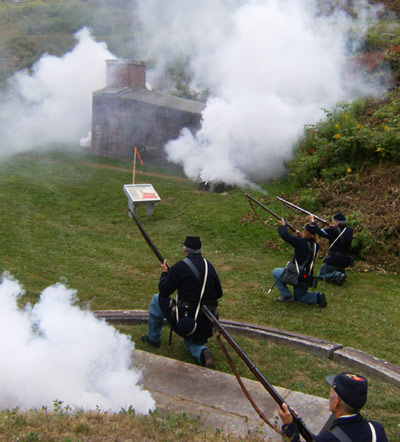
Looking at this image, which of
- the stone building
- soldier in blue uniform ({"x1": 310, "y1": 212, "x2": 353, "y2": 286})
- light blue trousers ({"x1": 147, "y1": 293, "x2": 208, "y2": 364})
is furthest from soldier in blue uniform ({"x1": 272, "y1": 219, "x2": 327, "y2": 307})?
the stone building

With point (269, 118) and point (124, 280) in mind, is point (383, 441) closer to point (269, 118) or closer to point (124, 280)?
point (124, 280)

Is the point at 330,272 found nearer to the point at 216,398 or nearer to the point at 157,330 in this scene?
the point at 157,330

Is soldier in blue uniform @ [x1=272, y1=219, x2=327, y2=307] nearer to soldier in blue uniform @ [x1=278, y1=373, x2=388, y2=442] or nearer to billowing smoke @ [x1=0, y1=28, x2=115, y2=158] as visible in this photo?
soldier in blue uniform @ [x1=278, y1=373, x2=388, y2=442]

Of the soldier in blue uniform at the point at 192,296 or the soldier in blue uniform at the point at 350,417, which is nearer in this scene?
the soldier in blue uniform at the point at 350,417

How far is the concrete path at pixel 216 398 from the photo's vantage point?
14.3 ft

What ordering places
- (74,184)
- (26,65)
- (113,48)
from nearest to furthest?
(74,184) → (26,65) → (113,48)

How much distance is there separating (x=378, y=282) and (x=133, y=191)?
637 cm

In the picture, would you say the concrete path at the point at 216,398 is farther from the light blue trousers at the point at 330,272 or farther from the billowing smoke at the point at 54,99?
the billowing smoke at the point at 54,99

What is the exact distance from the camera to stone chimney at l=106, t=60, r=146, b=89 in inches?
758

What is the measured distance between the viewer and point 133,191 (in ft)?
40.0

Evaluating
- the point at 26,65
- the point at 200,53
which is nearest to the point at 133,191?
the point at 200,53

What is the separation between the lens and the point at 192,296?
17.1ft

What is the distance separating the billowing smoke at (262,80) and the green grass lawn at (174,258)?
1.16 metres

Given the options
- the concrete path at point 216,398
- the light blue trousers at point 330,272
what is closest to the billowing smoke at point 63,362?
the concrete path at point 216,398
